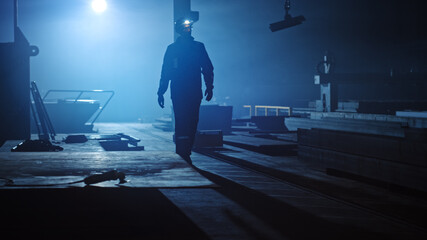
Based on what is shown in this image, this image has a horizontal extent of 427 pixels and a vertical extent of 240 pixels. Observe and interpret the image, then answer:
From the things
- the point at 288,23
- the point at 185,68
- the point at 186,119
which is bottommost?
the point at 186,119

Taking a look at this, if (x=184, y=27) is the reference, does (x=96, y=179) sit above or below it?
below

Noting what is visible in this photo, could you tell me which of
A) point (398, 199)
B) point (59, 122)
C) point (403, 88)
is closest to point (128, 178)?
point (398, 199)

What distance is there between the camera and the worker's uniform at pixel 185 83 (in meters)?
6.21

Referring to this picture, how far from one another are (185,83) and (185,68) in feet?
0.79

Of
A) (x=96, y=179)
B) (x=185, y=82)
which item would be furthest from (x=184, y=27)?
(x=96, y=179)

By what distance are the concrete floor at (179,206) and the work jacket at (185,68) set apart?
178 centimetres

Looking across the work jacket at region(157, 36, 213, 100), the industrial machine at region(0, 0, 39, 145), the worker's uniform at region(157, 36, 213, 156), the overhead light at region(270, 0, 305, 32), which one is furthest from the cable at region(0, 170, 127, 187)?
the overhead light at region(270, 0, 305, 32)

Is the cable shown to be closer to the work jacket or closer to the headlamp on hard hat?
the work jacket

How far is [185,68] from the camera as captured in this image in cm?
637

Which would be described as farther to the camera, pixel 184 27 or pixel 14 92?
pixel 14 92

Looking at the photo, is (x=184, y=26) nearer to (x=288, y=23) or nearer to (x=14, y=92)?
(x=14, y=92)

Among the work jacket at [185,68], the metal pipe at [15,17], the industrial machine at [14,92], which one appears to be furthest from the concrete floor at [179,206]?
the metal pipe at [15,17]

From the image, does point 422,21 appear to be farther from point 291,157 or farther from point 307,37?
point 291,157

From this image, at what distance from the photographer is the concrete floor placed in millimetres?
2404
